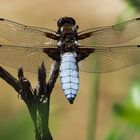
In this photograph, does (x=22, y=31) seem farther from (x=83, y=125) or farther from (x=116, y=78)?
(x=116, y=78)

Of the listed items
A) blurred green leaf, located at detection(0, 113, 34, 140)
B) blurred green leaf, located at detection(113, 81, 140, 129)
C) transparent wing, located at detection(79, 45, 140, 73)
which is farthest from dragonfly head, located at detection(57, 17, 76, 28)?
blurred green leaf, located at detection(113, 81, 140, 129)

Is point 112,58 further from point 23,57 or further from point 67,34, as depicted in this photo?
point 23,57

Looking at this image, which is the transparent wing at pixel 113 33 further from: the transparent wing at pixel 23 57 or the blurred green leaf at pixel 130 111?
the blurred green leaf at pixel 130 111

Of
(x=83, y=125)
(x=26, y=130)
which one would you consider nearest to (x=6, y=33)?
(x=26, y=130)

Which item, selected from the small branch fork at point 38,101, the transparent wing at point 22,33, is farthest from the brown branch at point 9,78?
the transparent wing at point 22,33

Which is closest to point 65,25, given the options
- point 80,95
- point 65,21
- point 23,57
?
point 65,21
